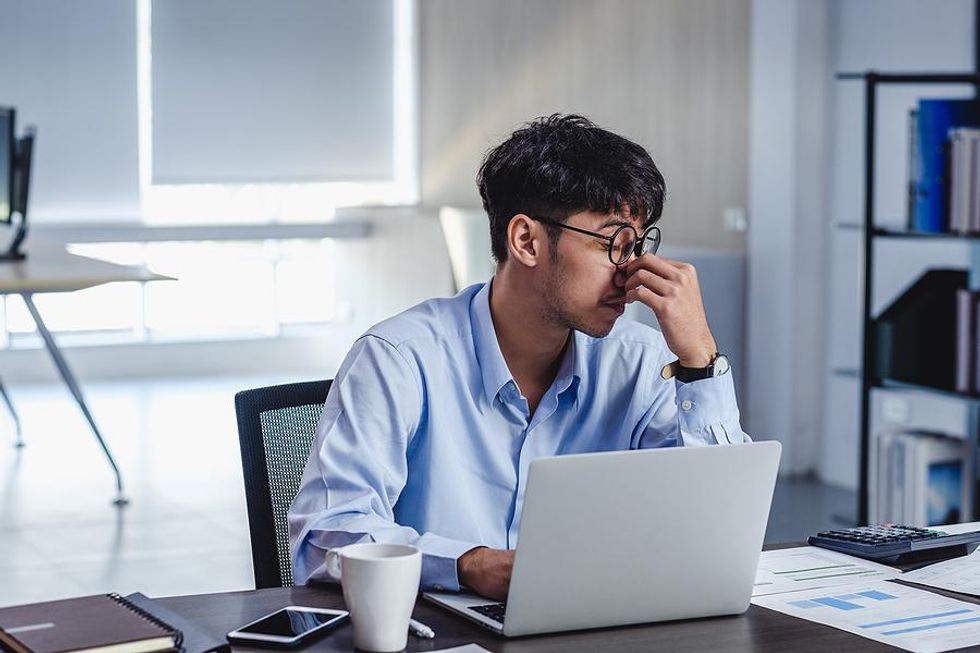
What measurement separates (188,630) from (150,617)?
4 centimetres

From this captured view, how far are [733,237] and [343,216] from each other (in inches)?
118

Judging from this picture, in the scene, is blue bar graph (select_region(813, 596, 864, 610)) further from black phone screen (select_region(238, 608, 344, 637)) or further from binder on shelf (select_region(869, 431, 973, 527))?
binder on shelf (select_region(869, 431, 973, 527))

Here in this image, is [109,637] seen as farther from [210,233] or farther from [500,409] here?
[210,233]

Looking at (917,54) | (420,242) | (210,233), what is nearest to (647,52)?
(917,54)

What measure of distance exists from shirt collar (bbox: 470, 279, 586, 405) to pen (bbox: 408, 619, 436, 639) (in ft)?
1.38

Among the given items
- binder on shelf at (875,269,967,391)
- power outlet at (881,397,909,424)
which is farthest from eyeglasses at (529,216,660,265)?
power outlet at (881,397,909,424)

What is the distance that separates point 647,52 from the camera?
590cm

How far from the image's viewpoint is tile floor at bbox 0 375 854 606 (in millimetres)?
3893

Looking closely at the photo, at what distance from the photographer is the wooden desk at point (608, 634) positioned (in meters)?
1.29

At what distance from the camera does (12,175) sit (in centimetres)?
509

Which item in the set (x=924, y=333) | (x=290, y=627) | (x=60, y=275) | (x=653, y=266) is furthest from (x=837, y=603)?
(x=60, y=275)

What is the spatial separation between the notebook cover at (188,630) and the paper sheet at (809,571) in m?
0.57

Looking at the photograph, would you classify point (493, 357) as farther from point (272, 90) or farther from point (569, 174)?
point (272, 90)

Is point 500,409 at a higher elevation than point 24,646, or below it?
higher
